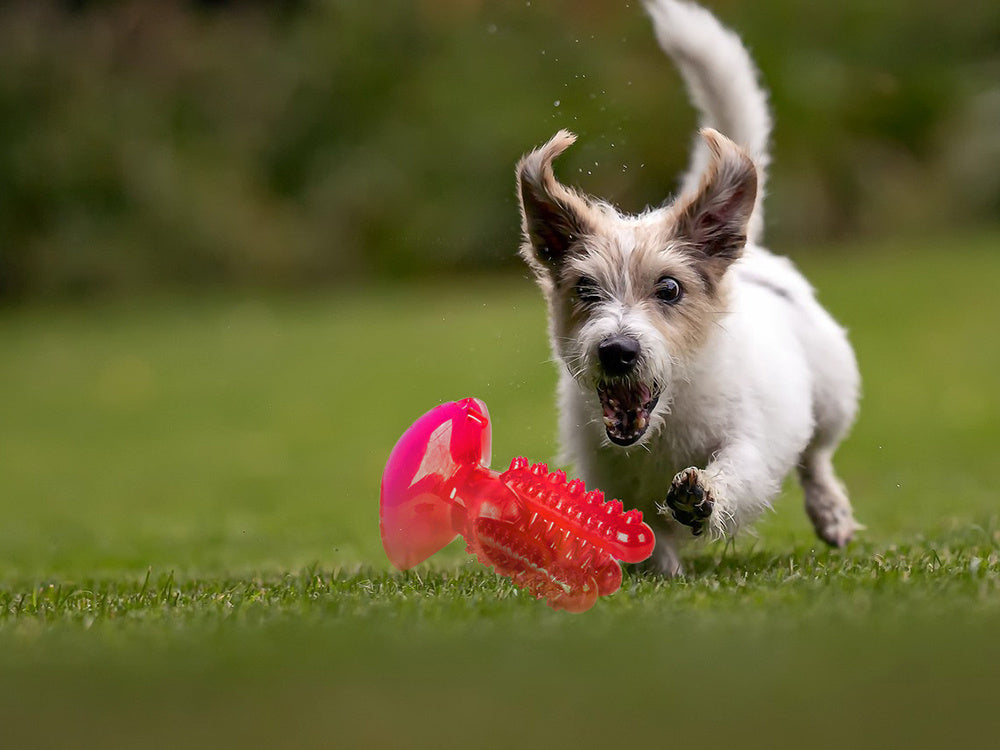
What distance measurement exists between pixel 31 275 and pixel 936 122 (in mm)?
11009

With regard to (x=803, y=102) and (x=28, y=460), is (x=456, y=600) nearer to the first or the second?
(x=28, y=460)

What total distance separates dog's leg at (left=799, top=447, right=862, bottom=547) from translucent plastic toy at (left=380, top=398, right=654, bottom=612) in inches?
59.1

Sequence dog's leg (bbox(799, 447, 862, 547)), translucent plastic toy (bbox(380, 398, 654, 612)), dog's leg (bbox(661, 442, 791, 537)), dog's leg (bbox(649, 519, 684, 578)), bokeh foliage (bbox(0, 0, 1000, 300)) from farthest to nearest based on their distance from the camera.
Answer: bokeh foliage (bbox(0, 0, 1000, 300)) < dog's leg (bbox(799, 447, 862, 547)) < dog's leg (bbox(649, 519, 684, 578)) < dog's leg (bbox(661, 442, 791, 537)) < translucent plastic toy (bbox(380, 398, 654, 612))

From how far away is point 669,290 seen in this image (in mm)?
4203

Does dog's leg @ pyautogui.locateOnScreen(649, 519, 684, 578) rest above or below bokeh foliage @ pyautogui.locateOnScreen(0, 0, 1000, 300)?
below

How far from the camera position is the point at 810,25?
53.9 ft

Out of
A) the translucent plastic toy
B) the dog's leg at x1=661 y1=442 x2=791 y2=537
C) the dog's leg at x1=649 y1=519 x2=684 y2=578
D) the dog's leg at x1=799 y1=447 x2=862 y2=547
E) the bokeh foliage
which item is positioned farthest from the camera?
the bokeh foliage

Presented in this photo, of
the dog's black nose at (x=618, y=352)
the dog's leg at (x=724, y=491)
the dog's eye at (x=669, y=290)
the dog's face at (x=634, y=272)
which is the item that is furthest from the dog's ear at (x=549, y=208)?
the dog's leg at (x=724, y=491)

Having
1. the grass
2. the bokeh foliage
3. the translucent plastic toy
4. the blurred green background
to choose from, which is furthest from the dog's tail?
the bokeh foliage

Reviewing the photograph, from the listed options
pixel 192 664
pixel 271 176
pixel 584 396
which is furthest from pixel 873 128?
pixel 192 664

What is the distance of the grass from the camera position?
9.32 feet

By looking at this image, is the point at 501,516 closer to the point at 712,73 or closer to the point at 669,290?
the point at 669,290

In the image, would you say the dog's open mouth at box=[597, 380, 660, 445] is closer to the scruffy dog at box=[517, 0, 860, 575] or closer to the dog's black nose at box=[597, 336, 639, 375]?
the scruffy dog at box=[517, 0, 860, 575]

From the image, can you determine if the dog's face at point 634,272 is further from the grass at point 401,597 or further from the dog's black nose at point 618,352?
the grass at point 401,597
